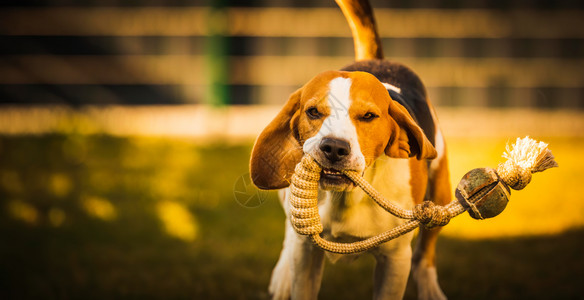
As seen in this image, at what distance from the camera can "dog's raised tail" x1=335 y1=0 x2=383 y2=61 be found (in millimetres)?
2858

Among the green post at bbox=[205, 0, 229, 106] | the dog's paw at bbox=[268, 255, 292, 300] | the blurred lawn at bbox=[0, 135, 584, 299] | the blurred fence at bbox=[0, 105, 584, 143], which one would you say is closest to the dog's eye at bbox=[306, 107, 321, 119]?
the blurred lawn at bbox=[0, 135, 584, 299]

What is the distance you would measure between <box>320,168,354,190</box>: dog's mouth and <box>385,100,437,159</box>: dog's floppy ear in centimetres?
22

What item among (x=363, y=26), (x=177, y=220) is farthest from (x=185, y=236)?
(x=363, y=26)

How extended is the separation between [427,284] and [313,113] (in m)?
1.39

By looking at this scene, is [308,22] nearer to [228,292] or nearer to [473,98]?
[473,98]

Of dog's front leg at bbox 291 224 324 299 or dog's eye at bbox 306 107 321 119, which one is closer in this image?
dog's eye at bbox 306 107 321 119

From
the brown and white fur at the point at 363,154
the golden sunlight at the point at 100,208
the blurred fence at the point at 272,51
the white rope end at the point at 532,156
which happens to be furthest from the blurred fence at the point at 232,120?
the white rope end at the point at 532,156

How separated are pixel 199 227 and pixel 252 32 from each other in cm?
472

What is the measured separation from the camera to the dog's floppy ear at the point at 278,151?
2.32 meters

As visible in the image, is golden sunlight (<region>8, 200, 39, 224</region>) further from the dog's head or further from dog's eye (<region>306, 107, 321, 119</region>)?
dog's eye (<region>306, 107, 321, 119</region>)

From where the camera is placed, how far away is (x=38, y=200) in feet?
17.3

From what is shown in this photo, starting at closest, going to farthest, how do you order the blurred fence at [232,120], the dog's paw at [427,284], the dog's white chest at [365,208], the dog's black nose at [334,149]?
1. the dog's black nose at [334,149]
2. the dog's white chest at [365,208]
3. the dog's paw at [427,284]
4. the blurred fence at [232,120]

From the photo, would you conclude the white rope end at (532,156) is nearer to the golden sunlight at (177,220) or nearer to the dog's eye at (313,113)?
the dog's eye at (313,113)

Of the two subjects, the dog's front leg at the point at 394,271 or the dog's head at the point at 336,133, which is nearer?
the dog's head at the point at 336,133
